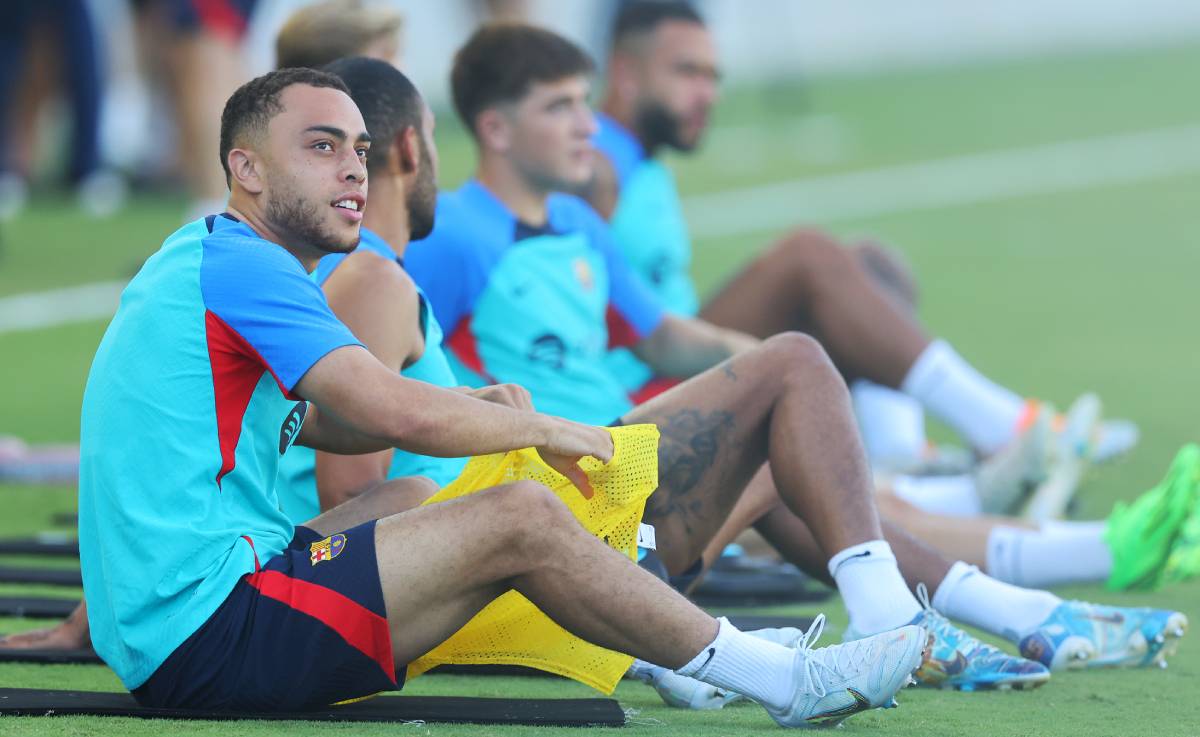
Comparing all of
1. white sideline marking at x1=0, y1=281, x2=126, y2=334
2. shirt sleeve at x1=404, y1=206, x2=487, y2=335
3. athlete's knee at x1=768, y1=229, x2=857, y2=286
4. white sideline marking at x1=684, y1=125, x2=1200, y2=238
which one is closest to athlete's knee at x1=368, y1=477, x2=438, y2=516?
shirt sleeve at x1=404, y1=206, x2=487, y2=335

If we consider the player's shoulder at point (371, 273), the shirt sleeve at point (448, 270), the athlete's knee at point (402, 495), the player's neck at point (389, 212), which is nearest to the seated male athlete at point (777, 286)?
the shirt sleeve at point (448, 270)

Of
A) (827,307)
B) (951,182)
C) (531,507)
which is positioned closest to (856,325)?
(827,307)

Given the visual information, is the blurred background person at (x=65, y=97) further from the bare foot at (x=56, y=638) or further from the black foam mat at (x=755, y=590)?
the bare foot at (x=56, y=638)

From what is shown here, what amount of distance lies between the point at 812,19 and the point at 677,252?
16.7m

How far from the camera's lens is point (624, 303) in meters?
5.38

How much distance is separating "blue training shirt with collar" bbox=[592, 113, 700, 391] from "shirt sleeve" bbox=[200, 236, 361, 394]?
2.82m

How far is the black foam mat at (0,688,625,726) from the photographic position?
3496 millimetres

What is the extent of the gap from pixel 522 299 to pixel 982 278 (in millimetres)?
6426

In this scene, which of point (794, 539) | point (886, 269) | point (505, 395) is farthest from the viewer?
point (886, 269)

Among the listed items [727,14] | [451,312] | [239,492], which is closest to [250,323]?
[239,492]

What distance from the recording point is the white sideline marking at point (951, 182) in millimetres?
12703

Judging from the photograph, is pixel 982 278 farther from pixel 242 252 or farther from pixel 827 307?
pixel 242 252

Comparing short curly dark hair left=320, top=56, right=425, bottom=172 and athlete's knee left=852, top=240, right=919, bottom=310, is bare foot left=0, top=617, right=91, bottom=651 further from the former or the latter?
athlete's knee left=852, top=240, right=919, bottom=310

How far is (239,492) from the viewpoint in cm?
346
